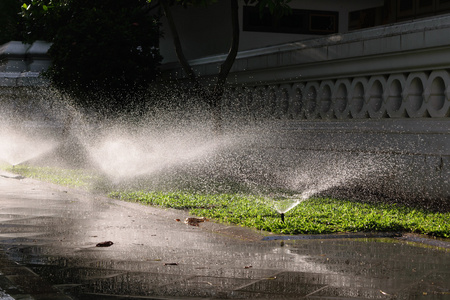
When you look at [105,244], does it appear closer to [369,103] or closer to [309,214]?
[309,214]

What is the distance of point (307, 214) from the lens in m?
9.40

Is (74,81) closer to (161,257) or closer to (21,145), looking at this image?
(21,145)

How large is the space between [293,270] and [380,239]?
2029mm

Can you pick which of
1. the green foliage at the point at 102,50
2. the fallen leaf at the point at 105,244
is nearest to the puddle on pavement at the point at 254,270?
the fallen leaf at the point at 105,244

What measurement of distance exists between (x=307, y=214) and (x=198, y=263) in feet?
10.5

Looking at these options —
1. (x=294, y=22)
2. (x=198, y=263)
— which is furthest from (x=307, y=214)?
(x=294, y=22)

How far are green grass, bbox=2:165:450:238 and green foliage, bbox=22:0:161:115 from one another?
770 cm

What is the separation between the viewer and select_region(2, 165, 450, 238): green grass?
8.36m

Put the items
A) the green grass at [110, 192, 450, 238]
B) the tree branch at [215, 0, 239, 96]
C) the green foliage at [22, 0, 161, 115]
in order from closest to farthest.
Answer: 1. the green grass at [110, 192, 450, 238]
2. the tree branch at [215, 0, 239, 96]
3. the green foliage at [22, 0, 161, 115]

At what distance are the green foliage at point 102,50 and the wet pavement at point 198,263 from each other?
10182mm

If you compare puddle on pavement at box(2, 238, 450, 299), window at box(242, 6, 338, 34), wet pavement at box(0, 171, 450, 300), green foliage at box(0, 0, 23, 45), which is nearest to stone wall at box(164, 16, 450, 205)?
wet pavement at box(0, 171, 450, 300)

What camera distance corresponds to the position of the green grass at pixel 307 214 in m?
8.36

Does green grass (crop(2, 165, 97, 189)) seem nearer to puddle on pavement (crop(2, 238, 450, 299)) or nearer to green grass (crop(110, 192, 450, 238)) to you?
green grass (crop(110, 192, 450, 238))

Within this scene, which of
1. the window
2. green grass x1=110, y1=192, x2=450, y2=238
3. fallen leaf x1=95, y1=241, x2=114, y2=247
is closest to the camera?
fallen leaf x1=95, y1=241, x2=114, y2=247
